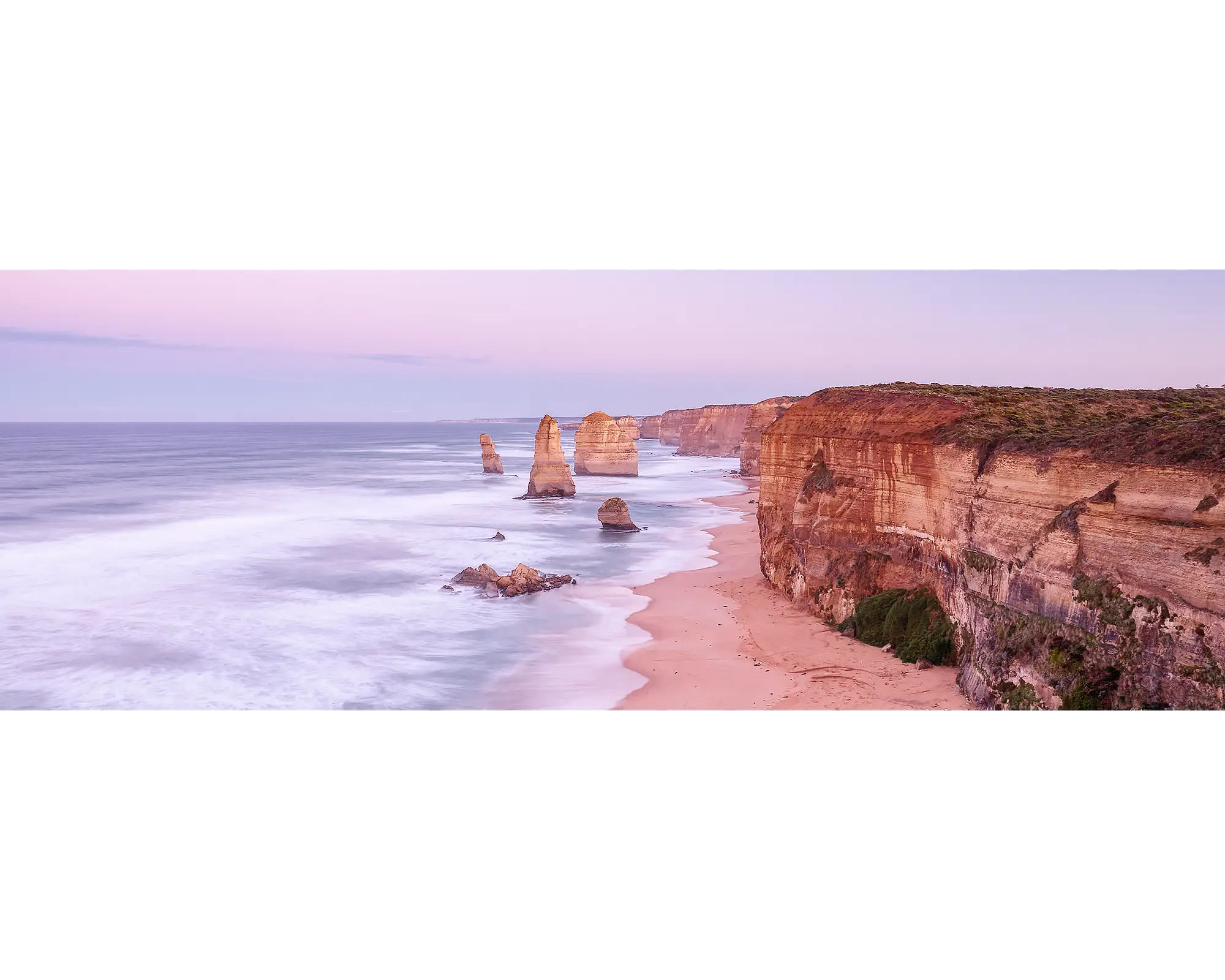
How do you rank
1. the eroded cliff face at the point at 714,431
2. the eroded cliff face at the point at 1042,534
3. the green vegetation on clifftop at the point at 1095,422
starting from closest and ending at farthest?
the eroded cliff face at the point at 1042,534 < the green vegetation on clifftop at the point at 1095,422 < the eroded cliff face at the point at 714,431

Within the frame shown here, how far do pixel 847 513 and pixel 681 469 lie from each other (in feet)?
159

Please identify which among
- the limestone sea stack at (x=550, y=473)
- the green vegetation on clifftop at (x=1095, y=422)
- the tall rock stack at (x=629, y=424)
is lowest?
the limestone sea stack at (x=550, y=473)

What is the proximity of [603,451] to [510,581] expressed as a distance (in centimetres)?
3560

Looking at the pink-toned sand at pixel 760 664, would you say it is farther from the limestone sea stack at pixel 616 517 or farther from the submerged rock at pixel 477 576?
the limestone sea stack at pixel 616 517

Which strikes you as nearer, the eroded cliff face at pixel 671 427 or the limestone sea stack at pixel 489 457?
the limestone sea stack at pixel 489 457

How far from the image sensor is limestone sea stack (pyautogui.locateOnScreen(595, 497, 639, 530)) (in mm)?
31531

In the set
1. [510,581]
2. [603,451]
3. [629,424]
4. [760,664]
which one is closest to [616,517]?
[510,581]

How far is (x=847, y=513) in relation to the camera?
615 inches

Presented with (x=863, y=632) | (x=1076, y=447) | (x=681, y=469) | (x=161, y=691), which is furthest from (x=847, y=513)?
(x=681, y=469)

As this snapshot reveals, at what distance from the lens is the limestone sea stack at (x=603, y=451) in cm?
5472

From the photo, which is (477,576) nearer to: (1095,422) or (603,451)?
(1095,422)

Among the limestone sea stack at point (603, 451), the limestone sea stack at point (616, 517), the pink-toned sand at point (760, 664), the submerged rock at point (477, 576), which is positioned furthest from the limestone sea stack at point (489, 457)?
the pink-toned sand at point (760, 664)

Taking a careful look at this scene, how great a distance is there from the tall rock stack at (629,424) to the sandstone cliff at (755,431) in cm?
850

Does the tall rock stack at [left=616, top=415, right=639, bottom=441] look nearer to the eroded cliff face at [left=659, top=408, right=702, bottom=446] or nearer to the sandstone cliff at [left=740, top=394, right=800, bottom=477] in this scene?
the sandstone cliff at [left=740, top=394, right=800, bottom=477]
